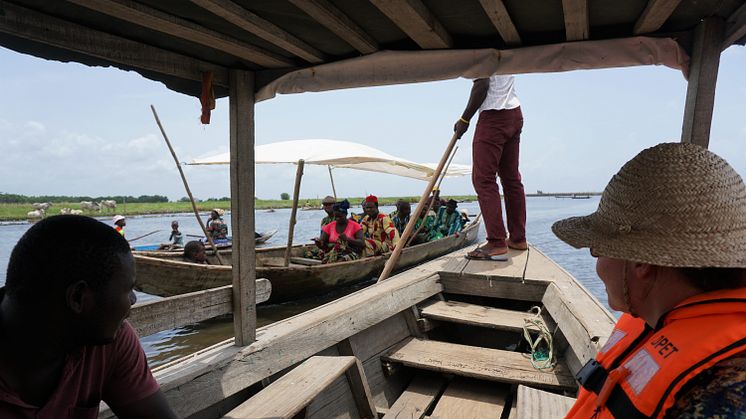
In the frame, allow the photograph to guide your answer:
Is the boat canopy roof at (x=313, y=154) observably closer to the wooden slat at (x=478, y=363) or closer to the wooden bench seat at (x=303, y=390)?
the wooden slat at (x=478, y=363)

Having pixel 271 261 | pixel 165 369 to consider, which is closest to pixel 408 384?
pixel 165 369

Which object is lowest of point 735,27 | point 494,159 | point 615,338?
point 615,338

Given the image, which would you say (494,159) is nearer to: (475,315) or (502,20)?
(475,315)

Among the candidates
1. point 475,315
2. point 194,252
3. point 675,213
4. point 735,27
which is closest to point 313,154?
point 194,252

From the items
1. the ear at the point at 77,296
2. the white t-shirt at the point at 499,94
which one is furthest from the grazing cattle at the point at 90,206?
the ear at the point at 77,296

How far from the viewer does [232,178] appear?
228 centimetres

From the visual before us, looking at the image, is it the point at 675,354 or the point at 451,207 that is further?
the point at 451,207

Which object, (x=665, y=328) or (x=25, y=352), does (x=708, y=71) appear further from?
(x=25, y=352)

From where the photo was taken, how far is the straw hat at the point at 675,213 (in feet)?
2.80

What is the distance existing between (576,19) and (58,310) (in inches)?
75.5

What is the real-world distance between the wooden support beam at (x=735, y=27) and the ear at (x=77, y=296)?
2195mm

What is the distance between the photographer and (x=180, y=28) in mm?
1684

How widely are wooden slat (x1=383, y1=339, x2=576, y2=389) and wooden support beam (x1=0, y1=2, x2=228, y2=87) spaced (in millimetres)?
2018

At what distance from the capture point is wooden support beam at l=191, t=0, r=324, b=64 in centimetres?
156
